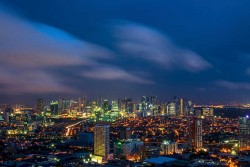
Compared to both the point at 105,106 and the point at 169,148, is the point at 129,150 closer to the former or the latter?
the point at 169,148

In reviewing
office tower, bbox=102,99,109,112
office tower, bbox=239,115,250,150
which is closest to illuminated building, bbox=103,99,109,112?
office tower, bbox=102,99,109,112

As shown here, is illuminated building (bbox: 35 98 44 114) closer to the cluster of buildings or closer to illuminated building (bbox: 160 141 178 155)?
the cluster of buildings

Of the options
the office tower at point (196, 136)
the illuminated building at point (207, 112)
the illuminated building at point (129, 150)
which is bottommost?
the illuminated building at point (129, 150)

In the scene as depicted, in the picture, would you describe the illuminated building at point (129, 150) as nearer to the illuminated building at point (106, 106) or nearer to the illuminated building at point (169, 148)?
the illuminated building at point (169, 148)

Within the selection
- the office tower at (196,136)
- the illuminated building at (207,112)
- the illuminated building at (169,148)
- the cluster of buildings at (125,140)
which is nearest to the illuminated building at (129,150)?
the cluster of buildings at (125,140)

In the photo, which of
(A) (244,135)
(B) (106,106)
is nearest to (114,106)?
(B) (106,106)

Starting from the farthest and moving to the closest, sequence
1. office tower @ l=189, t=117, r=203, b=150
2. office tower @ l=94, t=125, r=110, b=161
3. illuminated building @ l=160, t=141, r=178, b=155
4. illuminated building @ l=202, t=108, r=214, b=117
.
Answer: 1. illuminated building @ l=202, t=108, r=214, b=117
2. office tower @ l=189, t=117, r=203, b=150
3. illuminated building @ l=160, t=141, r=178, b=155
4. office tower @ l=94, t=125, r=110, b=161

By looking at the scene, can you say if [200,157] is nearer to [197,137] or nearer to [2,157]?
[197,137]

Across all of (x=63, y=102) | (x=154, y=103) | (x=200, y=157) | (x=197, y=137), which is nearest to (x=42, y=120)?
(x=63, y=102)

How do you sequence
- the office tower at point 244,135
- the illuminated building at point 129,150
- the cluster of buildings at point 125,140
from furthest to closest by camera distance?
the office tower at point 244,135 → the illuminated building at point 129,150 → the cluster of buildings at point 125,140
